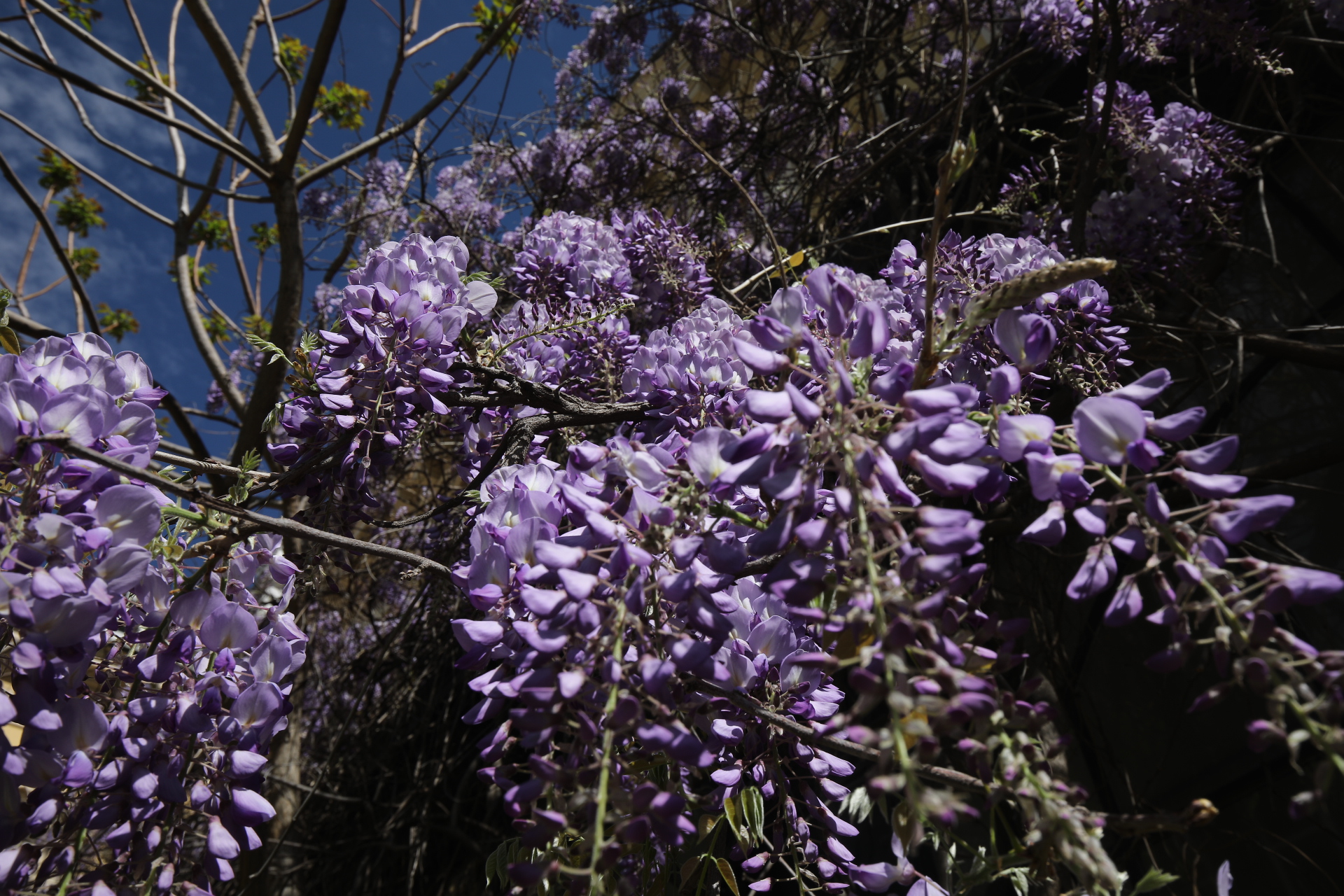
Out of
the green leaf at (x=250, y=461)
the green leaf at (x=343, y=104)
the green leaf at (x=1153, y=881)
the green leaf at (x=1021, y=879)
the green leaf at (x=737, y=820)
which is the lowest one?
the green leaf at (x=1021, y=879)

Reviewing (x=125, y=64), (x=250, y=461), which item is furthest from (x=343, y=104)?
(x=250, y=461)

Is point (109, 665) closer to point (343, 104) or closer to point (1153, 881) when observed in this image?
point (1153, 881)

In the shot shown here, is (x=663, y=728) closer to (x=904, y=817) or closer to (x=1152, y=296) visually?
(x=904, y=817)

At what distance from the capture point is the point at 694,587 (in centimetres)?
56

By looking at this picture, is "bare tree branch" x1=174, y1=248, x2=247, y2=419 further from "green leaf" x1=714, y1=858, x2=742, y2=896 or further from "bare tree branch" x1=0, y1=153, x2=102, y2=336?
"green leaf" x1=714, y1=858, x2=742, y2=896

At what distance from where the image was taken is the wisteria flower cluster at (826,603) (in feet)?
1.48

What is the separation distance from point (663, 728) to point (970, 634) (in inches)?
10.3

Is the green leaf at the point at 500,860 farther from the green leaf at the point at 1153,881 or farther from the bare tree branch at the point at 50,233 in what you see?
the bare tree branch at the point at 50,233

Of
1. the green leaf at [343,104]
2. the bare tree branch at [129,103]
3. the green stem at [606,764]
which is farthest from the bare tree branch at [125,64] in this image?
the green stem at [606,764]

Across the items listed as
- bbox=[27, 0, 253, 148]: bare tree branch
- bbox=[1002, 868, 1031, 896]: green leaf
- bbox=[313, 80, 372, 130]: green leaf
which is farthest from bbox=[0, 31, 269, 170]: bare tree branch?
bbox=[1002, 868, 1031, 896]: green leaf

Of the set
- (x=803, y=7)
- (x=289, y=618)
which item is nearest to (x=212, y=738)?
(x=289, y=618)

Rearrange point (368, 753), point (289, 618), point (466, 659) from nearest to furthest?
point (466, 659) → point (289, 618) → point (368, 753)

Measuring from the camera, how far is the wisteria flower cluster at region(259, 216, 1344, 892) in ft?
1.48

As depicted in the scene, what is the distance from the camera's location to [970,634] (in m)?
0.57
